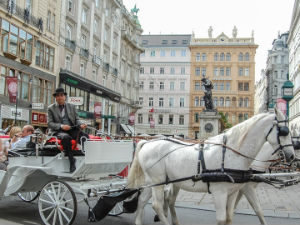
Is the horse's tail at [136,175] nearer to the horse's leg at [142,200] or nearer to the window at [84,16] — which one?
the horse's leg at [142,200]

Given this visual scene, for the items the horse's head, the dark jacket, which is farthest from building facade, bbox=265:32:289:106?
the horse's head

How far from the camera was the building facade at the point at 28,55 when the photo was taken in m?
23.2

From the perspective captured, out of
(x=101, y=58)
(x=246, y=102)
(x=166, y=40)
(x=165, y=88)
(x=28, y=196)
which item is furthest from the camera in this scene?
(x=166, y=40)

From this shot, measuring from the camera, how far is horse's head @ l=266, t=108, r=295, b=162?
5.11 meters

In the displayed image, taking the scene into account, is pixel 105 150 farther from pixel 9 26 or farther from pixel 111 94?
pixel 111 94

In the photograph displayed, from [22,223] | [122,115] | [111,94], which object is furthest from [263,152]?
[122,115]

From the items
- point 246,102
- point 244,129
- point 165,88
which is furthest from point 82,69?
point 246,102

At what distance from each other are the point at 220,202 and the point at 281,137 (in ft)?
4.31

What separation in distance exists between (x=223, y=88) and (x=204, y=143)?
222 ft

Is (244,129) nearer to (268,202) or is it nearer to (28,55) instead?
(268,202)

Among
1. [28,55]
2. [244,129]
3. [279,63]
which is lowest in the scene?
[244,129]

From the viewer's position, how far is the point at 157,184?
609 centimetres

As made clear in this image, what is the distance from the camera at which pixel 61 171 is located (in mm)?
6887

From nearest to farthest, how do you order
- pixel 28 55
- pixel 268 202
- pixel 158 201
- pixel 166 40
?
pixel 158 201 < pixel 268 202 < pixel 28 55 < pixel 166 40
